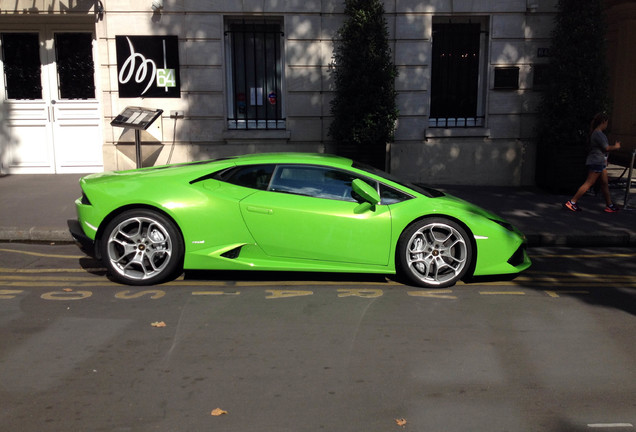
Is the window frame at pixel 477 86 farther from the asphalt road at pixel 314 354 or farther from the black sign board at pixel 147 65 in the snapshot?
the asphalt road at pixel 314 354

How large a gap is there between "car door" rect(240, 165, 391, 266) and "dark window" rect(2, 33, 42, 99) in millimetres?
8614

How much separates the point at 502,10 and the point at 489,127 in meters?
2.25

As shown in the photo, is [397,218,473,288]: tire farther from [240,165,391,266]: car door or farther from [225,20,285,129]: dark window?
[225,20,285,129]: dark window

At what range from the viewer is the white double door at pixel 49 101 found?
12.8 m

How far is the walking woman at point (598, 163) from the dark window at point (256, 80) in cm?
574

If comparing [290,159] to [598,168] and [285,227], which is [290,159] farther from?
[598,168]

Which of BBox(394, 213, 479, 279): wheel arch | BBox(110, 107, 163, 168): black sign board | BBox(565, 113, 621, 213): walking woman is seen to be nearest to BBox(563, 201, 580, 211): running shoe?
BBox(565, 113, 621, 213): walking woman

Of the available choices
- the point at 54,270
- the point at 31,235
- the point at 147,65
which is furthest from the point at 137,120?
the point at 54,270

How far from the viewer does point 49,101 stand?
1290 centimetres

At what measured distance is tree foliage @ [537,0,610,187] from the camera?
11.7 meters

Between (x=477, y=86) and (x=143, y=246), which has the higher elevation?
(x=477, y=86)

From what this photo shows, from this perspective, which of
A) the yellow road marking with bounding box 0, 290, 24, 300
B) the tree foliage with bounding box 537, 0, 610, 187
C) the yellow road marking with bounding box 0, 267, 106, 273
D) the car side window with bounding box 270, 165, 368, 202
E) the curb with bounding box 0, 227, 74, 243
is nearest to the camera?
the yellow road marking with bounding box 0, 290, 24, 300

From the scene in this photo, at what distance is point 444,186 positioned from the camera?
12500mm

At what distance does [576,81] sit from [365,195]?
7310 millimetres
